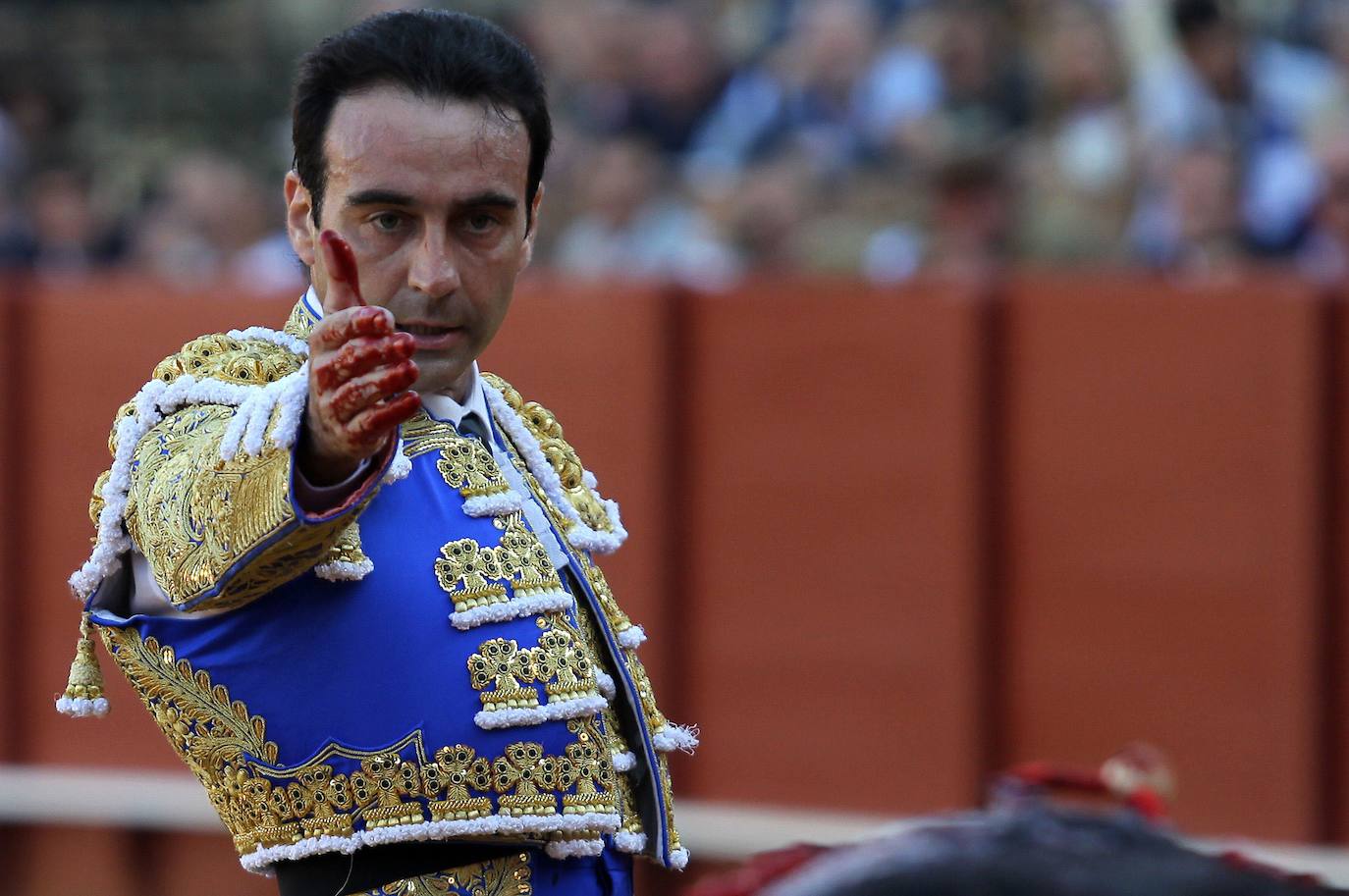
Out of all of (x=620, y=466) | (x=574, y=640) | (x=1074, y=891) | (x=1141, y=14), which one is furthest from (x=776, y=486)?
(x=1074, y=891)

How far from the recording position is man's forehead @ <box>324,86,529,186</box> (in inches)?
84.2

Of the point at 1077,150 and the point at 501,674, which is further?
the point at 1077,150

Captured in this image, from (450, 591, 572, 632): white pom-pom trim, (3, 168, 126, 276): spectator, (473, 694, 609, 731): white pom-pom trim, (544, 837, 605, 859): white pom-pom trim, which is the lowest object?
(544, 837, 605, 859): white pom-pom trim

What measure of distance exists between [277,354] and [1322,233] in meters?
3.76

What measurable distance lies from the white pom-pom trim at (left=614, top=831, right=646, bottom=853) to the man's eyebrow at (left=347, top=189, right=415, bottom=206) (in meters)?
0.66

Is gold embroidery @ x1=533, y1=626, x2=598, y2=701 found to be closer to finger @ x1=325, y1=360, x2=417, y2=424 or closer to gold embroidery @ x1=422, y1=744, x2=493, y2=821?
gold embroidery @ x1=422, y1=744, x2=493, y2=821

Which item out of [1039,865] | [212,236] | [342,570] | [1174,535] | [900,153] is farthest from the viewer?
[212,236]

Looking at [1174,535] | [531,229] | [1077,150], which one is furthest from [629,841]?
[1077,150]

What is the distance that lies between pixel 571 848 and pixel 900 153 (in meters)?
4.15

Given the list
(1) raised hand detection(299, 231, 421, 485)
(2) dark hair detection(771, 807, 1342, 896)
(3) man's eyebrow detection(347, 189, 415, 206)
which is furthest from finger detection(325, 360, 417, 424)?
(2) dark hair detection(771, 807, 1342, 896)

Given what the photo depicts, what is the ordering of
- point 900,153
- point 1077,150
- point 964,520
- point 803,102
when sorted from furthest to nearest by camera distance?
1. point 803,102
2. point 900,153
3. point 1077,150
4. point 964,520

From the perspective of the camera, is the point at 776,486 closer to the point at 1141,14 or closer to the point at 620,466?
the point at 620,466

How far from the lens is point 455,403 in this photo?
235 centimetres

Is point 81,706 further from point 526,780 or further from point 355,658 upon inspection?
point 526,780
